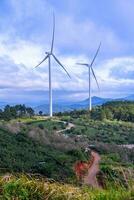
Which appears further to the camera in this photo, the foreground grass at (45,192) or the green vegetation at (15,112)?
the green vegetation at (15,112)

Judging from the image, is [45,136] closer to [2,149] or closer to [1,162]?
[2,149]

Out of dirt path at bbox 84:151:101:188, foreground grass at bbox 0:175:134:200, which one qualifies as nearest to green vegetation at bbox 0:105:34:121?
dirt path at bbox 84:151:101:188

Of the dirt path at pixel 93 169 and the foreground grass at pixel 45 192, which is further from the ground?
the foreground grass at pixel 45 192

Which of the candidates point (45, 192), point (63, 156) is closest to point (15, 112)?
point (63, 156)

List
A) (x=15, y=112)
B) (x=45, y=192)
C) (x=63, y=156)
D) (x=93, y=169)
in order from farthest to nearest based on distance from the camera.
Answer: (x=15, y=112), (x=63, y=156), (x=93, y=169), (x=45, y=192)

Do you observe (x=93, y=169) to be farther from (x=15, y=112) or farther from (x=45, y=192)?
(x=15, y=112)

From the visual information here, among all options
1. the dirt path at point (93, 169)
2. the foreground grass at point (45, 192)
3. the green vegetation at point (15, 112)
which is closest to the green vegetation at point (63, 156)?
the foreground grass at point (45, 192)

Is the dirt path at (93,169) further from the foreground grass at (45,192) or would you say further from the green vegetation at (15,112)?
the green vegetation at (15,112)

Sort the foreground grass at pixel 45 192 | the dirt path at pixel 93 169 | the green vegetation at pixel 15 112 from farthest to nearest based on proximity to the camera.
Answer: the green vegetation at pixel 15 112
the dirt path at pixel 93 169
the foreground grass at pixel 45 192
